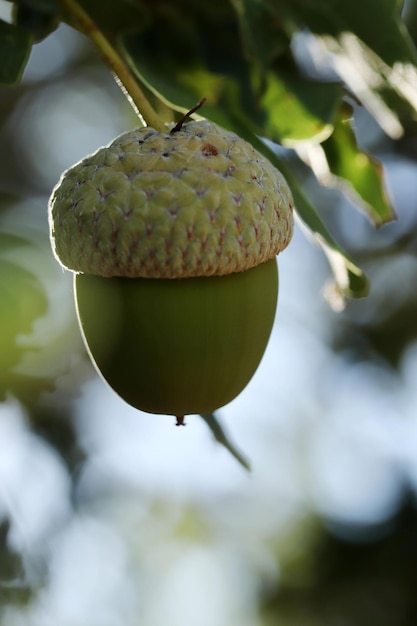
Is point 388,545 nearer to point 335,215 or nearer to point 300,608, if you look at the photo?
point 300,608

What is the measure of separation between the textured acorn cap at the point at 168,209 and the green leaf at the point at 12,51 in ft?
0.45

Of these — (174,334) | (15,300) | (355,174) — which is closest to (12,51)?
(15,300)

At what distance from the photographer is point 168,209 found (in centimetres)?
95

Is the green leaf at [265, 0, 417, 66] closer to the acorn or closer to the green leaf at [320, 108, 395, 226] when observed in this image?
the green leaf at [320, 108, 395, 226]

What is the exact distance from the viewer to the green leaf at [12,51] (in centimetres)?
107

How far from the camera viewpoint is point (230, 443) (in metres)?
1.25

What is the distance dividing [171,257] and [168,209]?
46 millimetres

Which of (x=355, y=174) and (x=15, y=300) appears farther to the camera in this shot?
(x=355, y=174)

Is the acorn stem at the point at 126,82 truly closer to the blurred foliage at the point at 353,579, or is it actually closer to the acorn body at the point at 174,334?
the acorn body at the point at 174,334

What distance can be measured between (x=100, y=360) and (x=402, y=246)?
2.98 meters

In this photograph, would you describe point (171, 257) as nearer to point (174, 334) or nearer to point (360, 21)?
point (174, 334)

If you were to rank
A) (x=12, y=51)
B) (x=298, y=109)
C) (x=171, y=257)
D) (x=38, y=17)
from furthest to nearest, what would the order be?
1. (x=38, y=17)
2. (x=298, y=109)
3. (x=12, y=51)
4. (x=171, y=257)

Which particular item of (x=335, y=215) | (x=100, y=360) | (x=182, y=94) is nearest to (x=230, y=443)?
(x=100, y=360)

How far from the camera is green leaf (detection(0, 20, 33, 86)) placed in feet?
3.51
